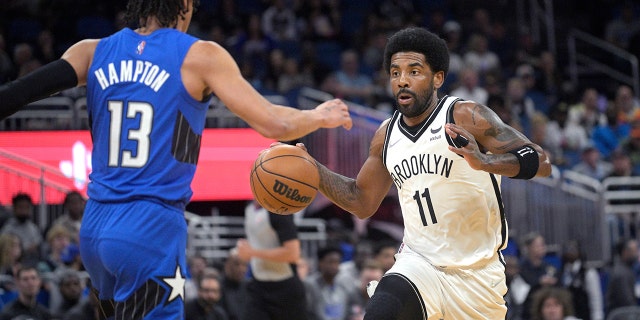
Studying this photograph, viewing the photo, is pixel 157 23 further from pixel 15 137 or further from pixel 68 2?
pixel 68 2

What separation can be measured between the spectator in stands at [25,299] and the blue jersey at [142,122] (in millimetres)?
Answer: 5873

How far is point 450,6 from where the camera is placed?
21562 mm

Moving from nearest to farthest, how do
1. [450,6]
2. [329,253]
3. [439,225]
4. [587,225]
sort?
1. [439,225]
2. [329,253]
3. [587,225]
4. [450,6]

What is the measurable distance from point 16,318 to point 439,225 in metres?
5.84

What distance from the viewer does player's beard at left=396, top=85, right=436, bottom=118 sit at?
5.94 meters

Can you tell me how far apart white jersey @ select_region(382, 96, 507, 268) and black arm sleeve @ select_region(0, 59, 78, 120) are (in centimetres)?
210

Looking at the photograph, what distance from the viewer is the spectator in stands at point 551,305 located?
11.2 metres

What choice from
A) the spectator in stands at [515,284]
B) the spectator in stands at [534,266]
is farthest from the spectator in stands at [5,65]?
the spectator in stands at [534,266]

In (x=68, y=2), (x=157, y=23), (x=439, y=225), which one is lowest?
(x=439, y=225)

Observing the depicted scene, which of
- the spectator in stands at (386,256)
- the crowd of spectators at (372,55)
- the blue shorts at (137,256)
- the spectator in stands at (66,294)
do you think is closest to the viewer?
the blue shorts at (137,256)

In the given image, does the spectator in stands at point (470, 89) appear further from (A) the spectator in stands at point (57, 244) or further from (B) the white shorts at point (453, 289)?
(B) the white shorts at point (453, 289)

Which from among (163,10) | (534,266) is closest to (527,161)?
(163,10)

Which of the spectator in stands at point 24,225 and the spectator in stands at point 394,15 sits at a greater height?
the spectator in stands at point 394,15

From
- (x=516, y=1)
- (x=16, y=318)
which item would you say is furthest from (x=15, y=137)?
(x=516, y=1)
